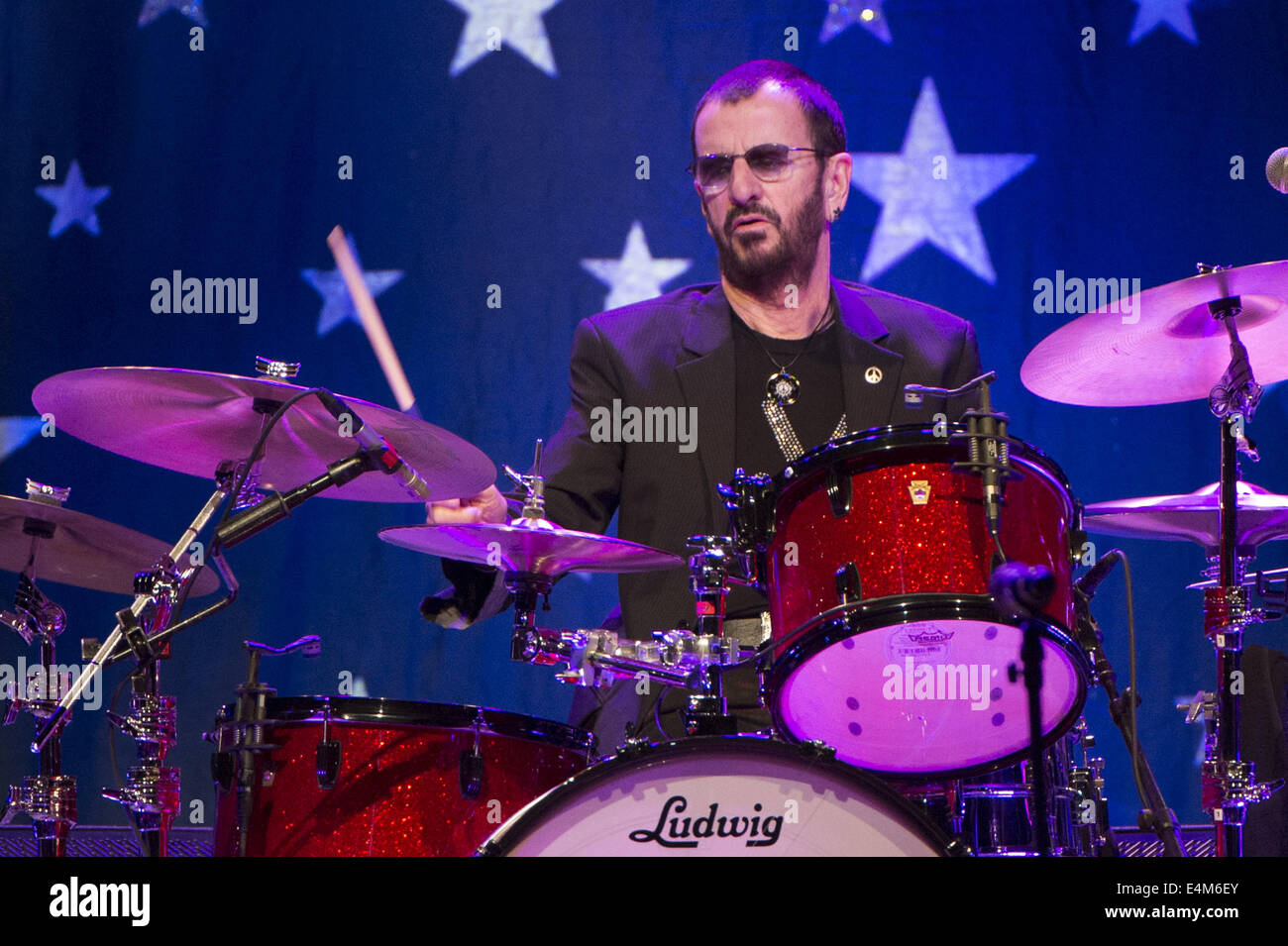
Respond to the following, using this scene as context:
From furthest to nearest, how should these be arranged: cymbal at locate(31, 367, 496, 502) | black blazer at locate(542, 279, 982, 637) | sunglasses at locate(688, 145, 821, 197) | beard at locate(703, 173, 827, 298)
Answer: beard at locate(703, 173, 827, 298)
sunglasses at locate(688, 145, 821, 197)
black blazer at locate(542, 279, 982, 637)
cymbal at locate(31, 367, 496, 502)

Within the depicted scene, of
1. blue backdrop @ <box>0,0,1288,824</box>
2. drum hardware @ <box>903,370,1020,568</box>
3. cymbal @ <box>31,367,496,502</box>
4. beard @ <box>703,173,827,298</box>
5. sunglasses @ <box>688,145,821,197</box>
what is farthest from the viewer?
blue backdrop @ <box>0,0,1288,824</box>

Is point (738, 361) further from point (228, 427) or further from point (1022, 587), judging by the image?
point (1022, 587)

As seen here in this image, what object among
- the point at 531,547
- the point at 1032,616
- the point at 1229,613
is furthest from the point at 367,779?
the point at 1229,613

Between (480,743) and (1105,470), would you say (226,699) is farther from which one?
(1105,470)

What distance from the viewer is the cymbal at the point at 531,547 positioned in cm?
222

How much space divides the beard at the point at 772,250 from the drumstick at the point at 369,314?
1.03 meters

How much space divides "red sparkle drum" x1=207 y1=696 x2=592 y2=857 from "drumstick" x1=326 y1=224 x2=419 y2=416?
1.54 metres

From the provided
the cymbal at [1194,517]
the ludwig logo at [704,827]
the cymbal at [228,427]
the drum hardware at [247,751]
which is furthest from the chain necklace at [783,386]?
the ludwig logo at [704,827]

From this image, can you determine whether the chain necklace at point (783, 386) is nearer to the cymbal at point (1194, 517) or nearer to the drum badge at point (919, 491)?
the cymbal at point (1194, 517)

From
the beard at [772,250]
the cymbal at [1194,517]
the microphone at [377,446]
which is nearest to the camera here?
the microphone at [377,446]

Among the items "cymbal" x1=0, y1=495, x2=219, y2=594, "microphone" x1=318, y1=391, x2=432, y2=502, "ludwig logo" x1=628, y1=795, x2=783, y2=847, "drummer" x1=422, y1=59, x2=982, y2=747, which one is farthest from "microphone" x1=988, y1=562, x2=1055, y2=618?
"cymbal" x1=0, y1=495, x2=219, y2=594

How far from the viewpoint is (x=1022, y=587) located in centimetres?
166

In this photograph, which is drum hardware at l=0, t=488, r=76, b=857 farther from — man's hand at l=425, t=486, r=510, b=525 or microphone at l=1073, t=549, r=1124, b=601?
microphone at l=1073, t=549, r=1124, b=601

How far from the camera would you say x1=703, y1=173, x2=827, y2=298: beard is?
3.26 meters
